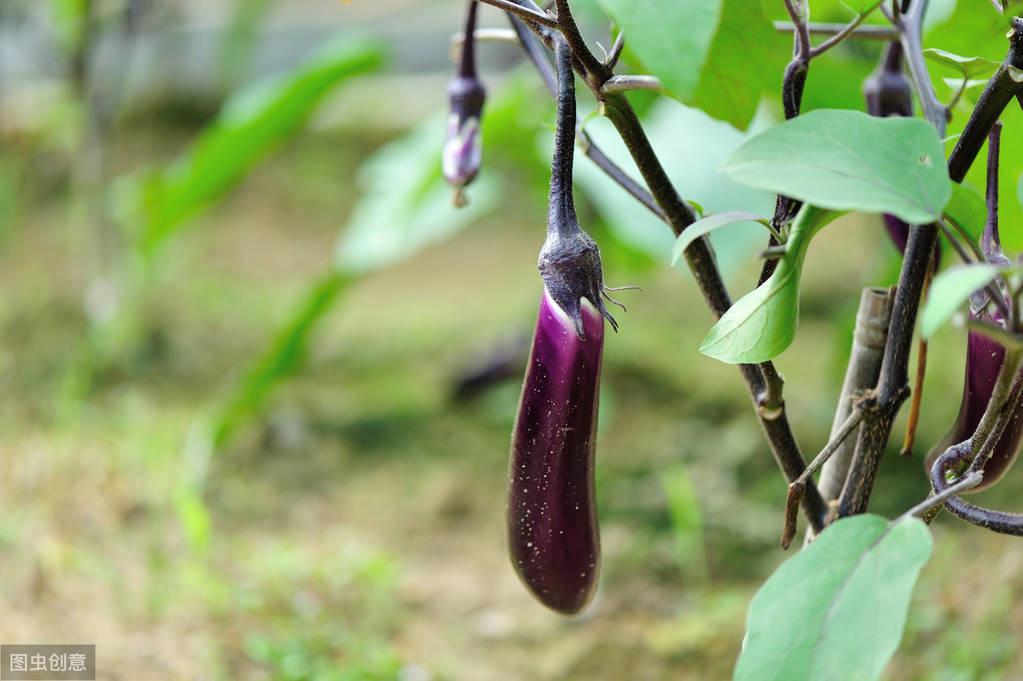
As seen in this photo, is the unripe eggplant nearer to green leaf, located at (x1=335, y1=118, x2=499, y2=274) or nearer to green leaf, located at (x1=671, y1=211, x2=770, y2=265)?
green leaf, located at (x1=671, y1=211, x2=770, y2=265)

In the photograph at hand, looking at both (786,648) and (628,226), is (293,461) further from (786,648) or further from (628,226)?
(786,648)

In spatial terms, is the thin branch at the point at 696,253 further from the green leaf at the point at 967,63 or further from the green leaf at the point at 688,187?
the green leaf at the point at 688,187

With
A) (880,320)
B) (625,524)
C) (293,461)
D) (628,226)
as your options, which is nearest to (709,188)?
(628,226)

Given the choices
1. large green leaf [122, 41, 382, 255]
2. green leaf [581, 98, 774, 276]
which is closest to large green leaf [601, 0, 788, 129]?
green leaf [581, 98, 774, 276]

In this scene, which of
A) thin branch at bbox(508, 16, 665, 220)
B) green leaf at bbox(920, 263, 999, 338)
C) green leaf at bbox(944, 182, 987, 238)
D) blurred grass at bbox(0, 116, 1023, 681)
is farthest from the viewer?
blurred grass at bbox(0, 116, 1023, 681)

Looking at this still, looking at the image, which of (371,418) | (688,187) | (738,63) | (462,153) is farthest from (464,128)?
(371,418)

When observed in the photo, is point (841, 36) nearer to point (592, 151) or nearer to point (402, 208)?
point (592, 151)
